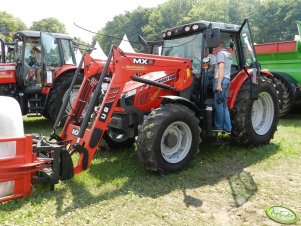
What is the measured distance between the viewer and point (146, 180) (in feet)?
14.3

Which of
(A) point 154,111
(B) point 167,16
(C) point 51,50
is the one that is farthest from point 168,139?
(B) point 167,16

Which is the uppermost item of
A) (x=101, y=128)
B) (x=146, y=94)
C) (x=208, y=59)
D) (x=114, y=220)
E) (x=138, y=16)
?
(x=138, y=16)

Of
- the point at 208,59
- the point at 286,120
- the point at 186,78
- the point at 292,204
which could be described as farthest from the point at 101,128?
the point at 286,120

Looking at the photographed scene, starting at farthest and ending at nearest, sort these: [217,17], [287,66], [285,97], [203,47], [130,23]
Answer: [130,23], [217,17], [287,66], [285,97], [203,47]

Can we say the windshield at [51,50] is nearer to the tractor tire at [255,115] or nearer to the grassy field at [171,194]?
the grassy field at [171,194]

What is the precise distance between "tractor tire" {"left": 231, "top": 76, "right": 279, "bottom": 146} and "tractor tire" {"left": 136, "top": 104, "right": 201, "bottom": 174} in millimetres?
1074

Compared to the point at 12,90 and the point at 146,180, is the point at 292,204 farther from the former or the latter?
the point at 12,90

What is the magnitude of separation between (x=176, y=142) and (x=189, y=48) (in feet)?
5.48

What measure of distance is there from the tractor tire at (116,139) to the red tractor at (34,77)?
2831 mm

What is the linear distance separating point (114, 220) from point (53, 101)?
17.5 feet

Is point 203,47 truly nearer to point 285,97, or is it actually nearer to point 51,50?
point 285,97

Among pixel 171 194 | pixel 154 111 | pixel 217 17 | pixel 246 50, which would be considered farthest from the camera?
pixel 217 17

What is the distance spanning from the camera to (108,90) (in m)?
4.23

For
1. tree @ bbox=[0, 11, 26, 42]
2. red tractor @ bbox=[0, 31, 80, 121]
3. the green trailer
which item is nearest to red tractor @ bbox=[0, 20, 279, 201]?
the green trailer
